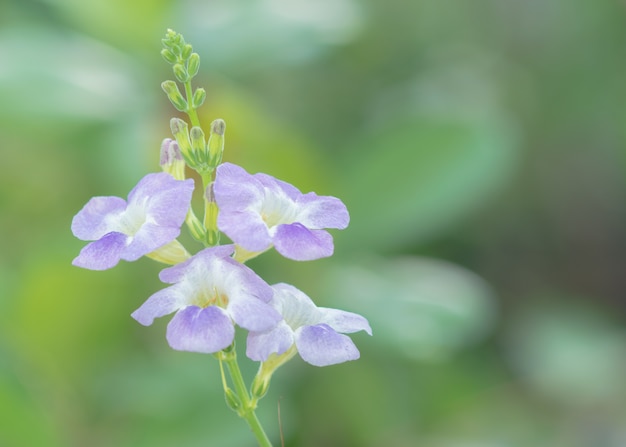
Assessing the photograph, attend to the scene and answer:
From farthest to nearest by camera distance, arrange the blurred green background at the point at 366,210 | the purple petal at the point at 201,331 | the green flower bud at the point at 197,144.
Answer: the blurred green background at the point at 366,210 < the green flower bud at the point at 197,144 < the purple petal at the point at 201,331

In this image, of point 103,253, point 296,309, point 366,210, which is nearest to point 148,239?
point 103,253

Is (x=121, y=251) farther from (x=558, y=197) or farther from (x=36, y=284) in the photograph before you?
(x=558, y=197)

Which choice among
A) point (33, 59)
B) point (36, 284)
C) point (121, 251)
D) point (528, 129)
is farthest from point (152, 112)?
point (121, 251)

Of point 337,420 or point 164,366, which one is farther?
point 337,420

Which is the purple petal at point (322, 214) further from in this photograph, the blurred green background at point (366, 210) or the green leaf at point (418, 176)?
the green leaf at point (418, 176)

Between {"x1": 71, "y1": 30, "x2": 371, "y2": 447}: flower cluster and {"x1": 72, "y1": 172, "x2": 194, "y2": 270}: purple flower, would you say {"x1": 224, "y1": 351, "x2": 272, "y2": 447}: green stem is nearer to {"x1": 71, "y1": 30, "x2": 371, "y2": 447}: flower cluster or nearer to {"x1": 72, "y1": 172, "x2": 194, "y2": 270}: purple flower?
{"x1": 71, "y1": 30, "x2": 371, "y2": 447}: flower cluster

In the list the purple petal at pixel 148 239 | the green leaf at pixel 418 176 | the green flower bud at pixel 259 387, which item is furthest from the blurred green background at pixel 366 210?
the purple petal at pixel 148 239

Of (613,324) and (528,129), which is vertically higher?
(528,129)
